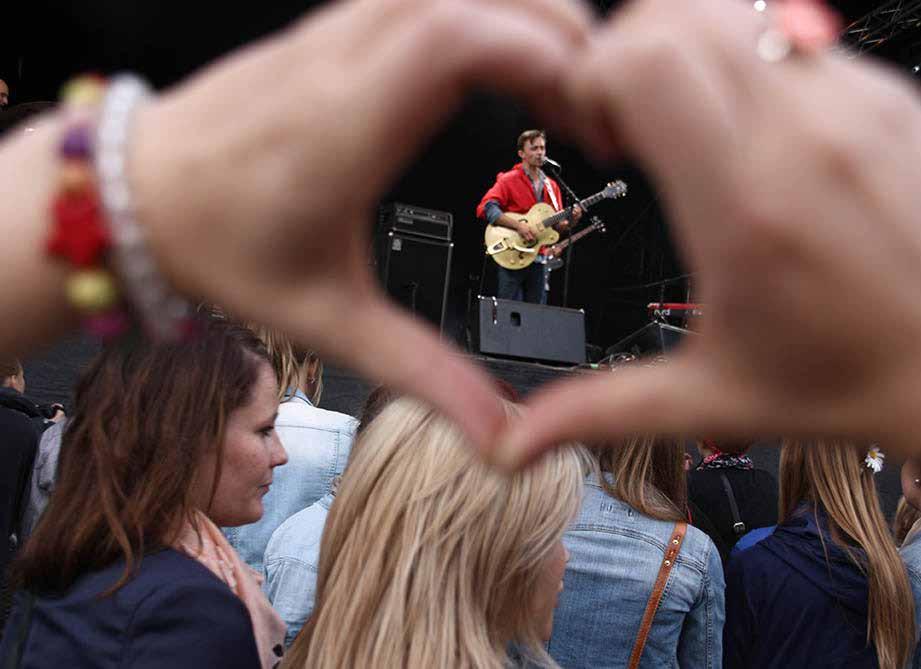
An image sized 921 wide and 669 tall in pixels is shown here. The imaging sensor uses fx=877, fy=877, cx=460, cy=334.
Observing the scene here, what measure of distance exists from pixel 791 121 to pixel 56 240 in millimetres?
245

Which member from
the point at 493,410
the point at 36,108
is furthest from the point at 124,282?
the point at 36,108

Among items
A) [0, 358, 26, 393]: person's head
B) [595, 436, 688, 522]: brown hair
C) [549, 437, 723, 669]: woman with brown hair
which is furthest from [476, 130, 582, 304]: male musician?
[549, 437, 723, 669]: woman with brown hair

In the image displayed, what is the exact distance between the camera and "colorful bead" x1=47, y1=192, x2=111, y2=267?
0.30 m

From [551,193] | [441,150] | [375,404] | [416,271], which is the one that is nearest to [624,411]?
[375,404]

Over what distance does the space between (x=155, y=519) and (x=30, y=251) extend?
825 millimetres

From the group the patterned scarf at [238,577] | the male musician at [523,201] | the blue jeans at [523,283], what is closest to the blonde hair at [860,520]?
the patterned scarf at [238,577]

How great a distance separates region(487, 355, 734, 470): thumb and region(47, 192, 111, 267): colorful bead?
153 mm

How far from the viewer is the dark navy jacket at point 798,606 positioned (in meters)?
1.68

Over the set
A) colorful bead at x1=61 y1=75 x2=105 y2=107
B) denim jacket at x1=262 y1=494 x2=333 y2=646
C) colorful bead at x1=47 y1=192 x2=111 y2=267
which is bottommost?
denim jacket at x1=262 y1=494 x2=333 y2=646

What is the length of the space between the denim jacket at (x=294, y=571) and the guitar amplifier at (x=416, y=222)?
12.5 ft

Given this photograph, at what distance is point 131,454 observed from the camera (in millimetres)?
1098

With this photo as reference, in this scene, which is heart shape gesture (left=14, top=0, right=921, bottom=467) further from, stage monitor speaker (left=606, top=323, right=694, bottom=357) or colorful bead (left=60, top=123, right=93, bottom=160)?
stage monitor speaker (left=606, top=323, right=694, bottom=357)

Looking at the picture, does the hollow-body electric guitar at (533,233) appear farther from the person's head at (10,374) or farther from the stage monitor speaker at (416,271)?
the person's head at (10,374)

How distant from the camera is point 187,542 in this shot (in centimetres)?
111
